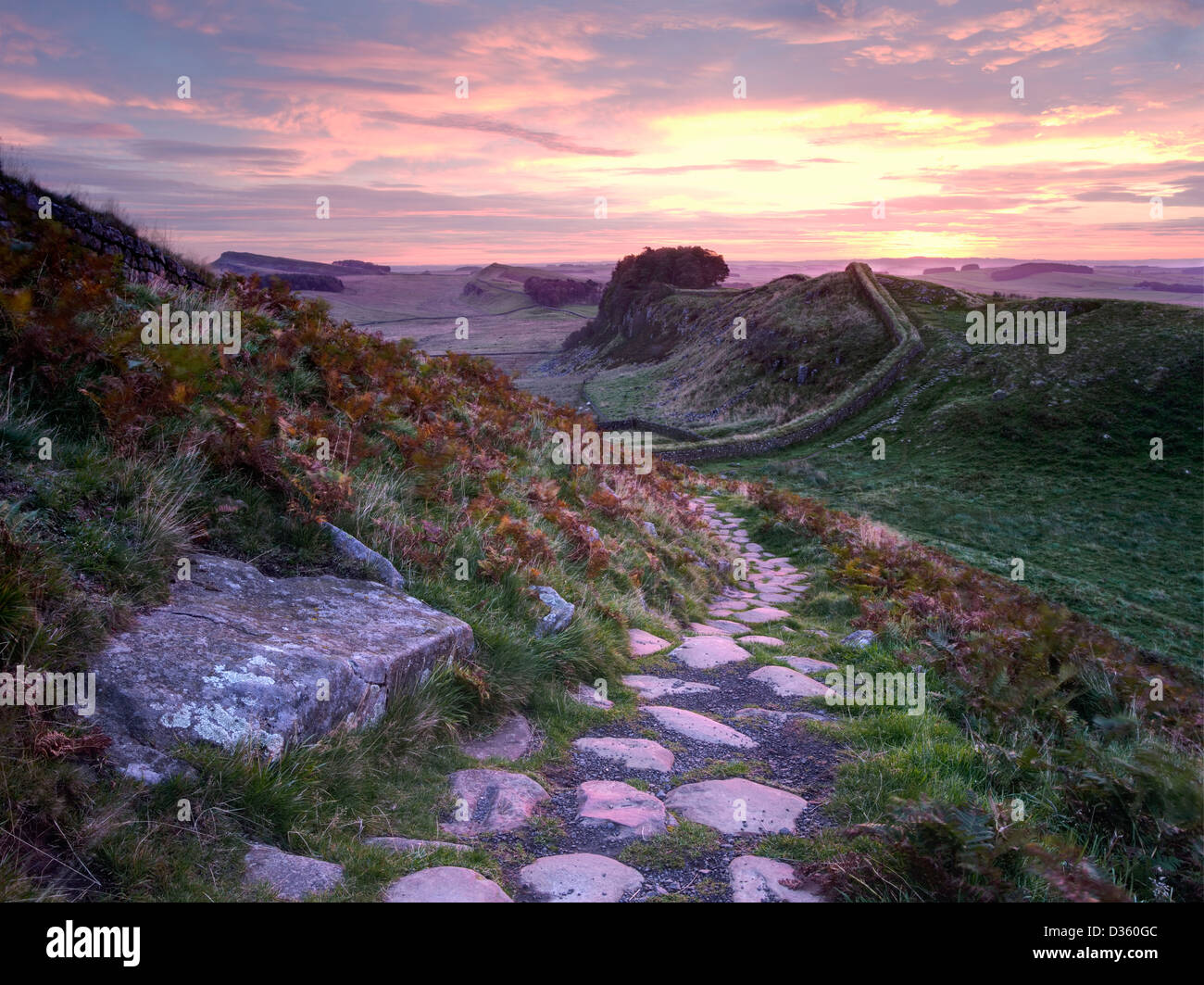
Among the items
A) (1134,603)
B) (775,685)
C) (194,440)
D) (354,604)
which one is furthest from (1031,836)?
(1134,603)

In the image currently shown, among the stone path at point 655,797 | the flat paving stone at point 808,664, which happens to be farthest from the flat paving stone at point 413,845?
the flat paving stone at point 808,664

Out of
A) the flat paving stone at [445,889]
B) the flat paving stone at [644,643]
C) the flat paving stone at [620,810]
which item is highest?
the flat paving stone at [445,889]

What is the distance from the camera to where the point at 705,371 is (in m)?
60.7

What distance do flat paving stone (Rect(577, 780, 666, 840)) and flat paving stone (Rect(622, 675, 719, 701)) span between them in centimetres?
158

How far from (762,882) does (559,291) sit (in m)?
186

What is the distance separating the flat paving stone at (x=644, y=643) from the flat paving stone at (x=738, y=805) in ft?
7.65

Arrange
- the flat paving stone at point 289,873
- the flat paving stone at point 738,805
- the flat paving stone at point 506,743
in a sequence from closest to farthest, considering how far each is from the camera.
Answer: the flat paving stone at point 289,873 → the flat paving stone at point 738,805 → the flat paving stone at point 506,743

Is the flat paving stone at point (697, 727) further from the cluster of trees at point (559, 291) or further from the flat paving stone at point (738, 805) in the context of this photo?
the cluster of trees at point (559, 291)

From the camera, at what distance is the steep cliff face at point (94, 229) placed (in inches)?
334

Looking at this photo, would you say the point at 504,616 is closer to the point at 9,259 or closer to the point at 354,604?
the point at 354,604

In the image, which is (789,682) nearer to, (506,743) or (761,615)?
(761,615)

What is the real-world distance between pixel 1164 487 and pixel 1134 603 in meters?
12.3

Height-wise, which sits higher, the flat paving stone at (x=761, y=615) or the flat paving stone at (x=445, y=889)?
the flat paving stone at (x=445, y=889)

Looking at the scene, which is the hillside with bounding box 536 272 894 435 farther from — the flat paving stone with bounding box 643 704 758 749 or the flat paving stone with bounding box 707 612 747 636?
the flat paving stone with bounding box 643 704 758 749
